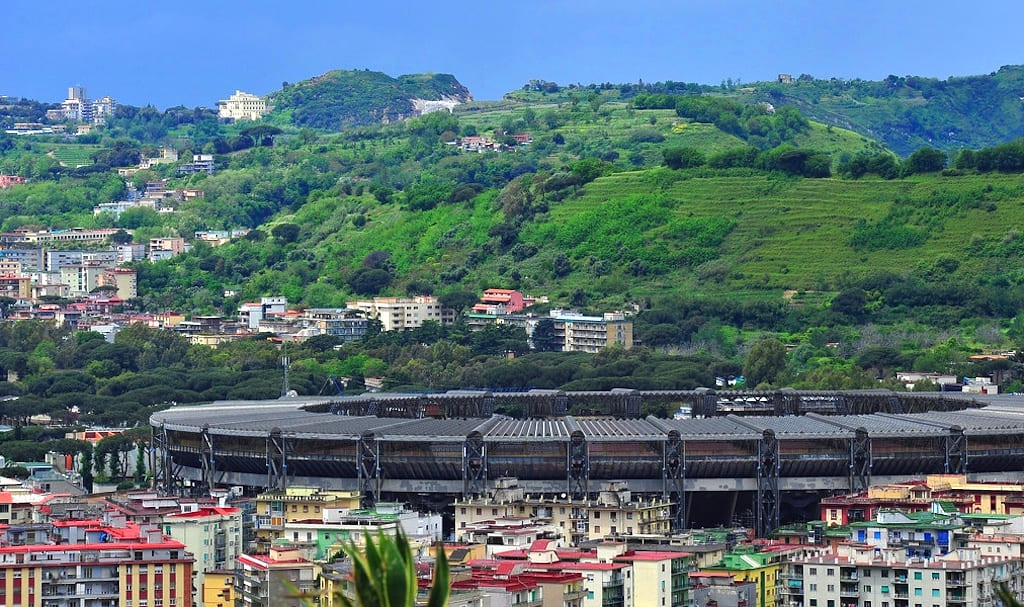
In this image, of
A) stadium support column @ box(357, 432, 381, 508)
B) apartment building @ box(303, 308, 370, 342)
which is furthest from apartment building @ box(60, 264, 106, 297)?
stadium support column @ box(357, 432, 381, 508)

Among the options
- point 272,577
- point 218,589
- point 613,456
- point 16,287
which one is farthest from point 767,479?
point 16,287

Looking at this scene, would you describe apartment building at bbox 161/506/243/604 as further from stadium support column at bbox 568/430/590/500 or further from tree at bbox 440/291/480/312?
tree at bbox 440/291/480/312

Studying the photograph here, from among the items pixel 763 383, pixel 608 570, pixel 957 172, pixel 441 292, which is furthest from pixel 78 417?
pixel 608 570

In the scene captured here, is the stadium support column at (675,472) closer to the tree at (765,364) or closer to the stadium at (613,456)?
the stadium at (613,456)

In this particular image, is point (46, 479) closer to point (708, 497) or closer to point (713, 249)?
point (708, 497)

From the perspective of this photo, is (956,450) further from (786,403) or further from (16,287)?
(16,287)
